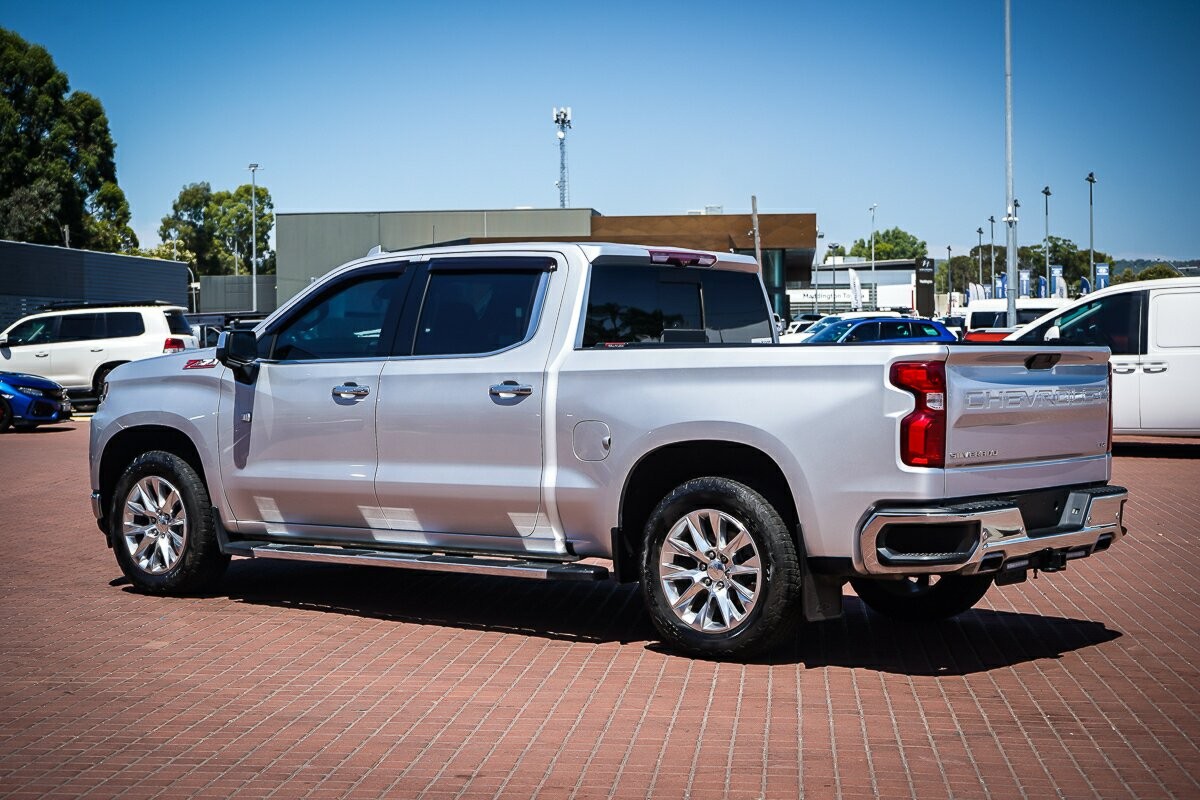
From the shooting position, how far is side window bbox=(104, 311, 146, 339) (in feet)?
94.0

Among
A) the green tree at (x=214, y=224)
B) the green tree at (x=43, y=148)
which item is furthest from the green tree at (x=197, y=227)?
the green tree at (x=43, y=148)

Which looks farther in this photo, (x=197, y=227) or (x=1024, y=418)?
(x=197, y=227)

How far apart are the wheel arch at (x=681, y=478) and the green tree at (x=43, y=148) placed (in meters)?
75.6

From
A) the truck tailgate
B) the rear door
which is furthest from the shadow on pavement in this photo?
the truck tailgate

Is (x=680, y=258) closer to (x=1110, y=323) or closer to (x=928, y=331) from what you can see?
(x=1110, y=323)

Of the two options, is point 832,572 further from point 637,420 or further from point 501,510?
point 501,510

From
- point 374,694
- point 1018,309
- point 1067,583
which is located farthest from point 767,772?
point 1018,309

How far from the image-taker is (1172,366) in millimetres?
17828

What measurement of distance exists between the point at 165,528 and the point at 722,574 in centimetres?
387

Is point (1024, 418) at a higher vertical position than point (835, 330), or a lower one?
lower

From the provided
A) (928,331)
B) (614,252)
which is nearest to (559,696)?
(614,252)

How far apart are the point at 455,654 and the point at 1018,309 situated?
32.8 meters

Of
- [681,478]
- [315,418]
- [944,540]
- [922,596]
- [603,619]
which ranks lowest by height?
[603,619]

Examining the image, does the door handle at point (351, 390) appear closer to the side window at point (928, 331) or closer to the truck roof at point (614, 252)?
the truck roof at point (614, 252)
